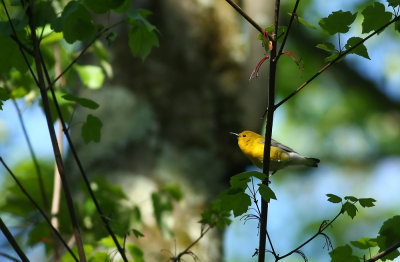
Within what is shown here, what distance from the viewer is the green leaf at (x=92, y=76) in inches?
94.5

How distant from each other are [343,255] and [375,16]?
2.28 ft

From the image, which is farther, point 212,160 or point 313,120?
point 313,120

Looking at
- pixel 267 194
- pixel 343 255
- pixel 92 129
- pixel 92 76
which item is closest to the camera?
pixel 267 194

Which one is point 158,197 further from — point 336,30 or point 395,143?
point 395,143

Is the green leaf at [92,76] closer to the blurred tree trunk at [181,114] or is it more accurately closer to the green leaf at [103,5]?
the blurred tree trunk at [181,114]

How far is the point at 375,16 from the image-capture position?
1370 mm

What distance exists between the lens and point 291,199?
38.7 ft

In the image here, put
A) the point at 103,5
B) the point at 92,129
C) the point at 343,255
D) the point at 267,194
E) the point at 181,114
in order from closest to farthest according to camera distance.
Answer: the point at 267,194, the point at 343,255, the point at 103,5, the point at 92,129, the point at 181,114

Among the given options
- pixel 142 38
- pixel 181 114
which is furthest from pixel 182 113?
pixel 142 38

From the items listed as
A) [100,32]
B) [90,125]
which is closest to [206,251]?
[90,125]

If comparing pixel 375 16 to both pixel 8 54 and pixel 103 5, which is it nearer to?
pixel 103 5

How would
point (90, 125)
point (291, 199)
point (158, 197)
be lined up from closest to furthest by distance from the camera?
point (90, 125) < point (158, 197) < point (291, 199)

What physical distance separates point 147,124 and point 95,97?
0.47 m

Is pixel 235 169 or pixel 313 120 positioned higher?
pixel 313 120
